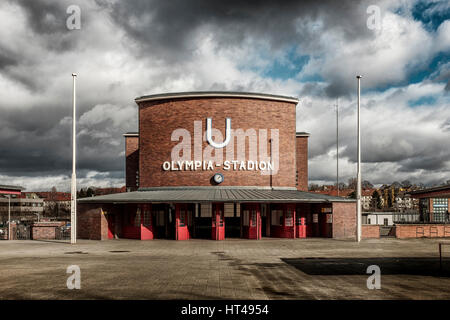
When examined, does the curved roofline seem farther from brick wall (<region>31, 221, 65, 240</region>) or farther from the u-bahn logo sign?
brick wall (<region>31, 221, 65, 240</region>)

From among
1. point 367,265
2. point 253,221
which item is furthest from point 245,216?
point 367,265

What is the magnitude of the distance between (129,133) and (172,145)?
1233 centimetres

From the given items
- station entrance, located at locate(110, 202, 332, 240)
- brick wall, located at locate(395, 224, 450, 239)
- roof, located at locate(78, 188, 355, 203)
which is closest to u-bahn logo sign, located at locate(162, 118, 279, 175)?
roof, located at locate(78, 188, 355, 203)

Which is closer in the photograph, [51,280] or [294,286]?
[294,286]

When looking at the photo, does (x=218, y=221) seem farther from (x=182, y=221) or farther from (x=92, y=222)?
(x=92, y=222)

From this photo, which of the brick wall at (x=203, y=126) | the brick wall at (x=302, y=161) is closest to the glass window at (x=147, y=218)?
the brick wall at (x=203, y=126)

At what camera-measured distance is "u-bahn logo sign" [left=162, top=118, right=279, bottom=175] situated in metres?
35.8

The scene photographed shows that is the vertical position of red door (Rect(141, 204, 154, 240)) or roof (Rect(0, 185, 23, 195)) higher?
roof (Rect(0, 185, 23, 195))

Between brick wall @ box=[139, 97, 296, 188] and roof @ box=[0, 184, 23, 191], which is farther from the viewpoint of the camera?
roof @ box=[0, 184, 23, 191]

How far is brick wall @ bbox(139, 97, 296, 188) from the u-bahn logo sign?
0.31 meters

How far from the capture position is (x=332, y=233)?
34.4m

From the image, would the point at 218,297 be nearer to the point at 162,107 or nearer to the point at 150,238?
the point at 150,238

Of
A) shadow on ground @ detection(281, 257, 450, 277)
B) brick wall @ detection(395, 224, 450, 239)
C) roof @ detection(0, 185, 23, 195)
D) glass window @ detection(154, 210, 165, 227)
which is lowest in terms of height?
brick wall @ detection(395, 224, 450, 239)
